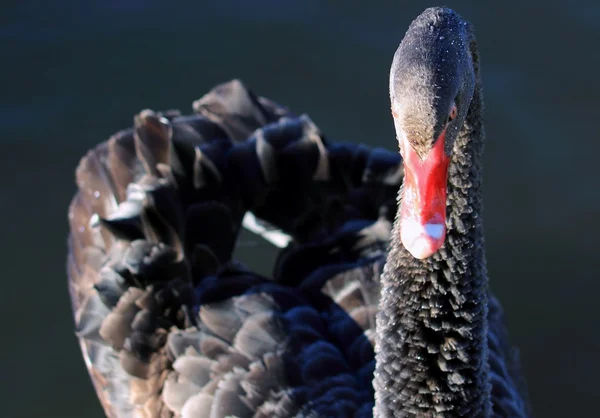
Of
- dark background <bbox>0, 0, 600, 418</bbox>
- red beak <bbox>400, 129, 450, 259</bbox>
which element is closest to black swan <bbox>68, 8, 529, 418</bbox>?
red beak <bbox>400, 129, 450, 259</bbox>

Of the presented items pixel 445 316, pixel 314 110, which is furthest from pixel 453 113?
pixel 314 110

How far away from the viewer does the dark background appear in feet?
16.2

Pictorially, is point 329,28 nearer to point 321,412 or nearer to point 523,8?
point 523,8

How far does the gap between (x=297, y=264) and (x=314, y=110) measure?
2.01m

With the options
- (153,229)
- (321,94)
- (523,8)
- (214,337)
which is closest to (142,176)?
(153,229)

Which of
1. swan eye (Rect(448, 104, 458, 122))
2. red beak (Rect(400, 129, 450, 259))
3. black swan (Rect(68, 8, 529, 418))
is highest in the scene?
swan eye (Rect(448, 104, 458, 122))

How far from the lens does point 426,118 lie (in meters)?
2.03

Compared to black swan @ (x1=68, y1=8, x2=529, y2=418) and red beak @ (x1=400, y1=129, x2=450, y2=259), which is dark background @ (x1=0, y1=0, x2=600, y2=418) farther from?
red beak @ (x1=400, y1=129, x2=450, y2=259)

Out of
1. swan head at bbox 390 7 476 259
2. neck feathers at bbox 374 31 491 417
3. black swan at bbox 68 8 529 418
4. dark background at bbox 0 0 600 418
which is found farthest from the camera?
dark background at bbox 0 0 600 418

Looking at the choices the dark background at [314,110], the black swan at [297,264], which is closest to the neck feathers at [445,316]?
the black swan at [297,264]

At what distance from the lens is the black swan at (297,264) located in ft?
7.38

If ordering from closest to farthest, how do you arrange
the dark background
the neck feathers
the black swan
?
the black swan
the neck feathers
the dark background

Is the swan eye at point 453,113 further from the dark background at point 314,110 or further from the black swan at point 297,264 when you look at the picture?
the dark background at point 314,110

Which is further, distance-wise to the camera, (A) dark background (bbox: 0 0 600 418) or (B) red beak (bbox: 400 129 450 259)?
(A) dark background (bbox: 0 0 600 418)
